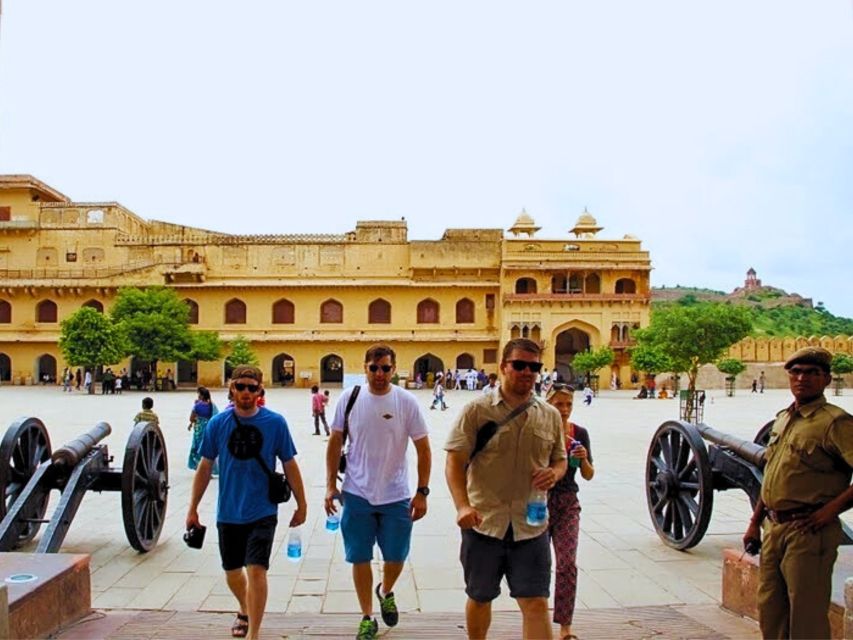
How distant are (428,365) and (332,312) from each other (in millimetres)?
5451

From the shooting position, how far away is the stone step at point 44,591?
3590 millimetres

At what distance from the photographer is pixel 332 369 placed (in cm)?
4144

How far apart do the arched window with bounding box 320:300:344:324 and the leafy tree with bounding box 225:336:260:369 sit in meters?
3.86

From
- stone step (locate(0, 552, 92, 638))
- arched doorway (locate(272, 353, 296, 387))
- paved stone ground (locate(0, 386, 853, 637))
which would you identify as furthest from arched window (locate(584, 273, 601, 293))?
stone step (locate(0, 552, 92, 638))

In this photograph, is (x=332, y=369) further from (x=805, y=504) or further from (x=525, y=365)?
(x=805, y=504)

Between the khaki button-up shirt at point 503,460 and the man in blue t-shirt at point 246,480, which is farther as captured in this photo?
the man in blue t-shirt at point 246,480

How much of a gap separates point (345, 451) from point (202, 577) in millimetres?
1684

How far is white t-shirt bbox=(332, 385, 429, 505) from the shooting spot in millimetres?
4086

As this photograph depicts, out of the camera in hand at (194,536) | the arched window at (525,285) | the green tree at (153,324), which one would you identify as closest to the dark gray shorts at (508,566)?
the camera in hand at (194,536)

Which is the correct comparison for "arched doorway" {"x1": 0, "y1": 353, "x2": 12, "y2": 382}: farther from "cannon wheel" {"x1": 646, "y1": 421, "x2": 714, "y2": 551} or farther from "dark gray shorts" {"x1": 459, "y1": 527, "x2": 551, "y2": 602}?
"dark gray shorts" {"x1": 459, "y1": 527, "x2": 551, "y2": 602}

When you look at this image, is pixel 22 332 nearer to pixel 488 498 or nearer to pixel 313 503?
pixel 313 503

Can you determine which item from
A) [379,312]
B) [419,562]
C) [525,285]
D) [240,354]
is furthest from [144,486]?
[379,312]

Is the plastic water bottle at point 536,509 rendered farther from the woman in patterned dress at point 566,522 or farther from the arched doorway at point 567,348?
the arched doorway at point 567,348

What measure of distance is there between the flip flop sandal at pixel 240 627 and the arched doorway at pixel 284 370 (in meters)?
36.2
